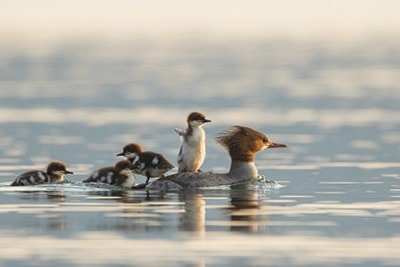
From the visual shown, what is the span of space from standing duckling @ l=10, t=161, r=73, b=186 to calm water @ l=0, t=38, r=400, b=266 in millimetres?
238

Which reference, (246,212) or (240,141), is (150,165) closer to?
(240,141)

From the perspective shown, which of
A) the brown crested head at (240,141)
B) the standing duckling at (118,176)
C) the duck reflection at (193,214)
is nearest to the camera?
the duck reflection at (193,214)

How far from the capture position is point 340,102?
95.1ft

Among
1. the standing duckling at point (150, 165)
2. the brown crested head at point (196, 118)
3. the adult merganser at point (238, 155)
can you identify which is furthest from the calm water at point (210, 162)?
the brown crested head at point (196, 118)

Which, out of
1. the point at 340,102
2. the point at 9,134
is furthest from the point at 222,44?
the point at 9,134

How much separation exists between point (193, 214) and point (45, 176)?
10.9 feet

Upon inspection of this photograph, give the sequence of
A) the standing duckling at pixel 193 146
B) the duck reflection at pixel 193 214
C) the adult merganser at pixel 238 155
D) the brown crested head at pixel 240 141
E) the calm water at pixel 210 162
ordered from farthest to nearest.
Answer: the standing duckling at pixel 193 146 < the brown crested head at pixel 240 141 < the adult merganser at pixel 238 155 < the duck reflection at pixel 193 214 < the calm water at pixel 210 162

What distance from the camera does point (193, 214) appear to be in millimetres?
14062

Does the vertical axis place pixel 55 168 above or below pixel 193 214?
above

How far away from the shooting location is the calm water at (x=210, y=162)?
1217 cm

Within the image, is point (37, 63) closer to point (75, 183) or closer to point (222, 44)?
point (222, 44)

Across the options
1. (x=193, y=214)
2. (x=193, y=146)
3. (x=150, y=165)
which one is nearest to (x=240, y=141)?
(x=193, y=146)

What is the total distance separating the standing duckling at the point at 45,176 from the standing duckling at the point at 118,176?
430 millimetres

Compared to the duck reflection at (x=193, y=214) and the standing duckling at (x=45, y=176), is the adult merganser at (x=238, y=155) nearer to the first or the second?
the duck reflection at (x=193, y=214)
